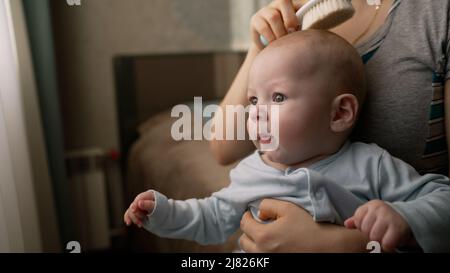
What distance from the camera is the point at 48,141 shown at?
44.5 inches

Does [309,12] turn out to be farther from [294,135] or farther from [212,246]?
[212,246]

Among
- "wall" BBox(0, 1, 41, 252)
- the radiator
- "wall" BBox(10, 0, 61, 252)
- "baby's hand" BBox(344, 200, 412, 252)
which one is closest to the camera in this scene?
"baby's hand" BBox(344, 200, 412, 252)

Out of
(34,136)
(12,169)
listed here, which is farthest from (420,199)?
(34,136)

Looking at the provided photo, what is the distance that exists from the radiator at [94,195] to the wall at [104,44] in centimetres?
12

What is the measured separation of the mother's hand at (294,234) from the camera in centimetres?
44

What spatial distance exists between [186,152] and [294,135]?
42cm

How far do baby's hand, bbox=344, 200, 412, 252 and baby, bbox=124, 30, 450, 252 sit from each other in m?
0.03

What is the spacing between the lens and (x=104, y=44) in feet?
5.43

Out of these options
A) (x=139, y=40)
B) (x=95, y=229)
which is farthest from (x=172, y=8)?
(x=95, y=229)

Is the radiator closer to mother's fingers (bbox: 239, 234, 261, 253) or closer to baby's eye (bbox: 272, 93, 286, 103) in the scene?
mother's fingers (bbox: 239, 234, 261, 253)

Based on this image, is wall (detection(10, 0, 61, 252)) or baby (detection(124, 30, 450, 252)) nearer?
baby (detection(124, 30, 450, 252))

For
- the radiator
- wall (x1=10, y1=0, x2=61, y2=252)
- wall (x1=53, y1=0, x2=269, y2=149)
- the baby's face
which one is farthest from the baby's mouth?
wall (x1=53, y1=0, x2=269, y2=149)

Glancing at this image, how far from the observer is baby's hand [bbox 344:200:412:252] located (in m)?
0.38

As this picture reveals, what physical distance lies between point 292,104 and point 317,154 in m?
0.07
